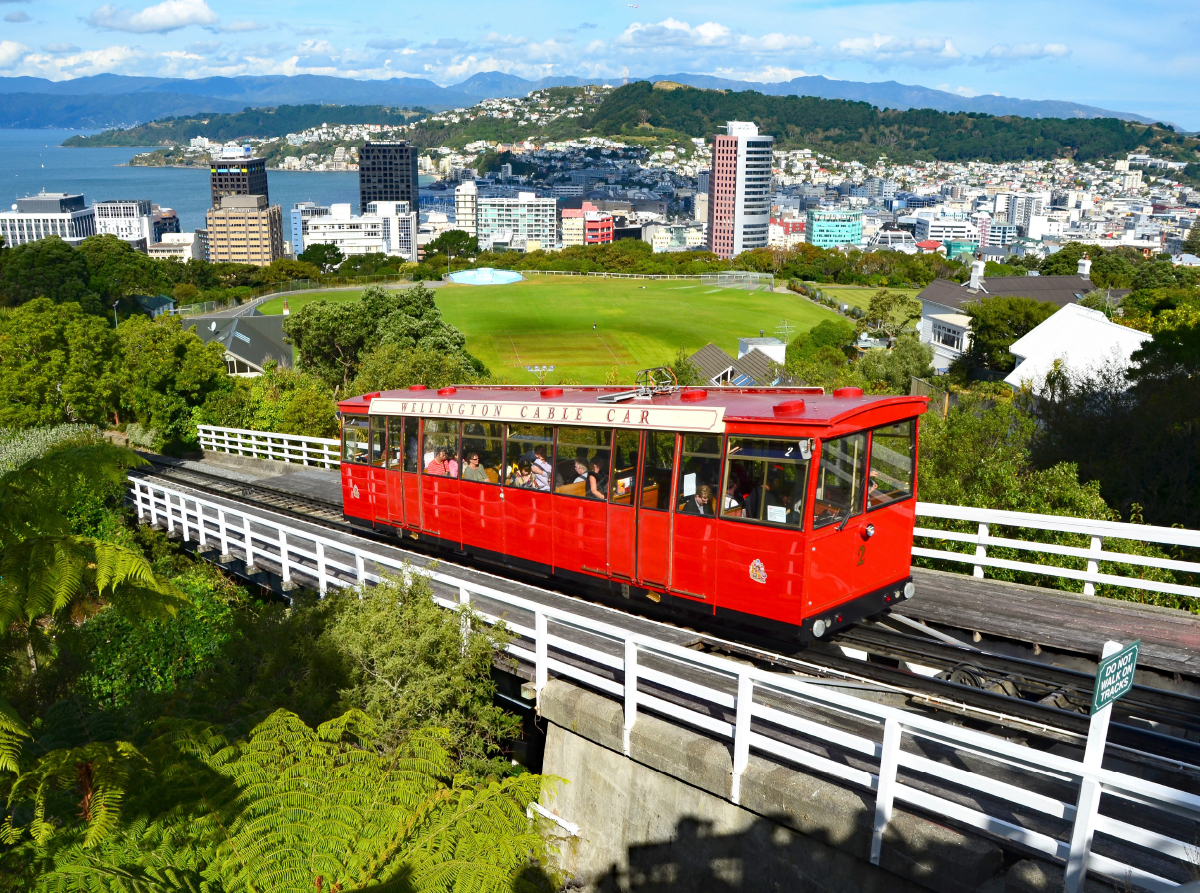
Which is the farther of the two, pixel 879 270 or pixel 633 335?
pixel 879 270

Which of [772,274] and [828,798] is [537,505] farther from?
[772,274]

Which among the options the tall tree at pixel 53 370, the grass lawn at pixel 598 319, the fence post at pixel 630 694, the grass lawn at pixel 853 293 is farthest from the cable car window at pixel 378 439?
the grass lawn at pixel 853 293

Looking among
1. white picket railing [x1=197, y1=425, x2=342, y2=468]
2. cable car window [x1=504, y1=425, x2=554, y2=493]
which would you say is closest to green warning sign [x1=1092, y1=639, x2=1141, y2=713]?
cable car window [x1=504, y1=425, x2=554, y2=493]

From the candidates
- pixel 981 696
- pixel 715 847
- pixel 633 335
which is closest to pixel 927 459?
pixel 981 696

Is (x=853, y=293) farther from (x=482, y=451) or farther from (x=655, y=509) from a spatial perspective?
(x=655, y=509)

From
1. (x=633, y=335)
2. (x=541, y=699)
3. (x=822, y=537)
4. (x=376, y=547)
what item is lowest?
(x=633, y=335)

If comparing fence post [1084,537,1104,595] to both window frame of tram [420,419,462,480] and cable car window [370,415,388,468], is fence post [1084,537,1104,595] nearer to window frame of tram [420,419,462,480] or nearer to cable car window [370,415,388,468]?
window frame of tram [420,419,462,480]

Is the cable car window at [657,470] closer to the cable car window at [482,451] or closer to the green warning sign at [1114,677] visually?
the cable car window at [482,451]
